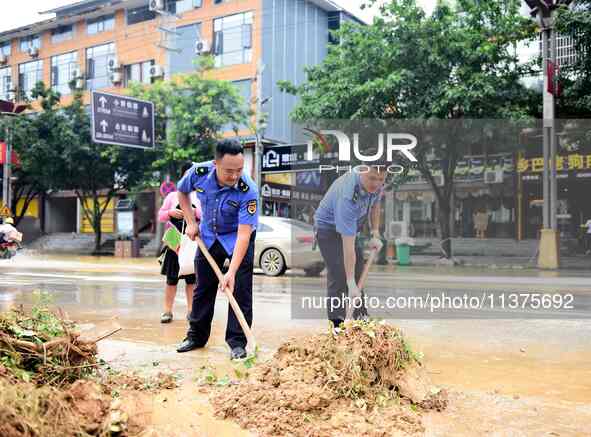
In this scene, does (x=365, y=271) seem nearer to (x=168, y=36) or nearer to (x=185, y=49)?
(x=185, y=49)

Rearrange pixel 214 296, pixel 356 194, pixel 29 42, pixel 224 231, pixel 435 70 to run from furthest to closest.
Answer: pixel 29 42
pixel 435 70
pixel 356 194
pixel 214 296
pixel 224 231

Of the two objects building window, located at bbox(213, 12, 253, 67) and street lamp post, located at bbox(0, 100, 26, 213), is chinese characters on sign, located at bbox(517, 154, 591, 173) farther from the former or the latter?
street lamp post, located at bbox(0, 100, 26, 213)

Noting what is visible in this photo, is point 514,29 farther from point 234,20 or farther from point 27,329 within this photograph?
point 27,329

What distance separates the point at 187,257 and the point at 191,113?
17791mm

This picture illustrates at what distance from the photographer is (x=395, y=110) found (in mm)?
17438

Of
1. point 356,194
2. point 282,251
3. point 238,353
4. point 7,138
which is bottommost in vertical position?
point 238,353

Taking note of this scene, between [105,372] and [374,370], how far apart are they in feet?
5.40

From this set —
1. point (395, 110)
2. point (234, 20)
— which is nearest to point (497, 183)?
point (395, 110)

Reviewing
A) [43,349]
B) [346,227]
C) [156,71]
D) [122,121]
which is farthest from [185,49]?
[43,349]

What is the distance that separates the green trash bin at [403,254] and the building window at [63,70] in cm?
2469

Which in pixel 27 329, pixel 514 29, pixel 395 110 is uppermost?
pixel 514 29

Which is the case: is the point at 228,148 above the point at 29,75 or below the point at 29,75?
below

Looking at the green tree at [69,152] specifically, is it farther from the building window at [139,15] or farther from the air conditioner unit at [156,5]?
the building window at [139,15]

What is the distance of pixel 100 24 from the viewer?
3416cm
